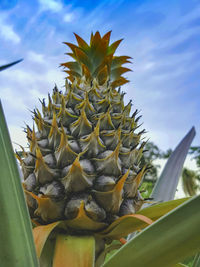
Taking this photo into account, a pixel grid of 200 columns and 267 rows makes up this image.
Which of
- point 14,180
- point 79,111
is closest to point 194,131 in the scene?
point 79,111

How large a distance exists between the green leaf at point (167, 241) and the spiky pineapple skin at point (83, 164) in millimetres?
175

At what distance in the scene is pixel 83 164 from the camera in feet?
2.00

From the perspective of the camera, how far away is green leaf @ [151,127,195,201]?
89cm

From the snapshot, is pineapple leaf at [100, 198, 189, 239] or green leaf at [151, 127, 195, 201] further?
green leaf at [151, 127, 195, 201]

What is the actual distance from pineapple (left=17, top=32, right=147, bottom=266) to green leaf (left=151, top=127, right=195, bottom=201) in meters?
0.23

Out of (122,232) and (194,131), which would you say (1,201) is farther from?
(194,131)

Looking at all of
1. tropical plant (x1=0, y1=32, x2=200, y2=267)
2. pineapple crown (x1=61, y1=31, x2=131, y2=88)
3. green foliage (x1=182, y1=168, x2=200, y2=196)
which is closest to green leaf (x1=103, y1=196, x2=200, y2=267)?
tropical plant (x1=0, y1=32, x2=200, y2=267)

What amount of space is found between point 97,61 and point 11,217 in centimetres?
74

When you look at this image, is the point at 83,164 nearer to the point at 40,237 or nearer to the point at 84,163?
the point at 84,163

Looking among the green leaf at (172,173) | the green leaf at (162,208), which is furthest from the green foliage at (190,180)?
the green leaf at (162,208)

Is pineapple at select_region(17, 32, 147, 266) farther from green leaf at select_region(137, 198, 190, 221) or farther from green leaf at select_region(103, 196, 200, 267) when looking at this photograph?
green leaf at select_region(103, 196, 200, 267)

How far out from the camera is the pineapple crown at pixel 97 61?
2.97ft

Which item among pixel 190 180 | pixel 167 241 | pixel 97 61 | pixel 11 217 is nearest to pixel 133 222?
pixel 167 241

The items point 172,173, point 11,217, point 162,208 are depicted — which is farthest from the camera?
point 172,173
